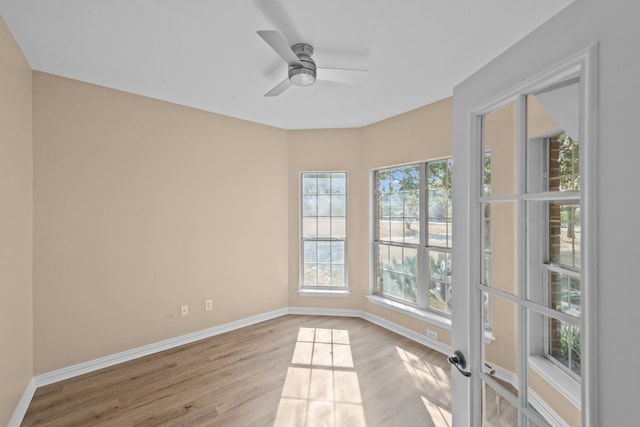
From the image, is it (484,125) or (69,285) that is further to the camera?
(69,285)

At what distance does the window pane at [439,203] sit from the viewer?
314cm

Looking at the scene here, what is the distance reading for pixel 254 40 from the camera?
6.38 feet

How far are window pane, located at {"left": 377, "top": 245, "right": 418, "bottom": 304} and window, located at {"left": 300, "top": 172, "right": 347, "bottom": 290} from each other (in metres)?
0.54

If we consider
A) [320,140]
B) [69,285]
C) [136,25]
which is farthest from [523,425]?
[320,140]

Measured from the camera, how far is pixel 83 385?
7.75 feet

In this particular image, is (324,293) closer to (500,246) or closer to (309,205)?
(309,205)

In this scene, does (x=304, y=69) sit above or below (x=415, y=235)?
above

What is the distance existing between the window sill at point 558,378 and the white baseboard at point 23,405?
3053 mm

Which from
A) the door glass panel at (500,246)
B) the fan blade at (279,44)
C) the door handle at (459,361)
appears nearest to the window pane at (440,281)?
the door handle at (459,361)

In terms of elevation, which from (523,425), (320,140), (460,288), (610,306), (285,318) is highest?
(320,140)

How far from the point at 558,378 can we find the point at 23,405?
3.27 meters

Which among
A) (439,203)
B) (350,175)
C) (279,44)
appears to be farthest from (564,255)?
(350,175)

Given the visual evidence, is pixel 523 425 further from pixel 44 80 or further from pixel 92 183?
pixel 44 80

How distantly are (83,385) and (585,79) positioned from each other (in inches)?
142
